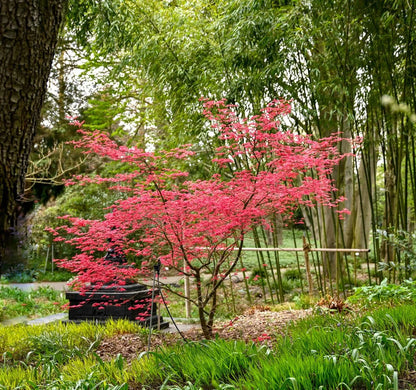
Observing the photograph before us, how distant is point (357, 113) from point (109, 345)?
151 inches

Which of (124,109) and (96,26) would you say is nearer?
(96,26)

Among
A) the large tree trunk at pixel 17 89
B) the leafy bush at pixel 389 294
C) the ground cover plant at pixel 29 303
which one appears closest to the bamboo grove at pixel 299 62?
the leafy bush at pixel 389 294

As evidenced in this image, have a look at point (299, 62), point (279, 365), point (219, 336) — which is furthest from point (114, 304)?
point (299, 62)

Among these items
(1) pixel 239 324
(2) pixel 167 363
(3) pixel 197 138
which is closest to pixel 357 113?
(3) pixel 197 138

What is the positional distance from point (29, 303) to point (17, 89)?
5829 mm

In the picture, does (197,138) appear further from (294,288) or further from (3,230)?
(3,230)

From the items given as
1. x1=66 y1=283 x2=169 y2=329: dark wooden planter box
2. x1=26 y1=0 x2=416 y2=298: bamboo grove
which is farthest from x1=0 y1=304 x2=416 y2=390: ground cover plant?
x1=26 y1=0 x2=416 y2=298: bamboo grove

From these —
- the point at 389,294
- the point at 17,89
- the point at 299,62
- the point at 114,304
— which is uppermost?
the point at 299,62

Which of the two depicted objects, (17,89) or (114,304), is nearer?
(17,89)

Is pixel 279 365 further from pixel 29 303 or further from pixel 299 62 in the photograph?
pixel 29 303

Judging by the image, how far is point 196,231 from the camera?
10.7 feet

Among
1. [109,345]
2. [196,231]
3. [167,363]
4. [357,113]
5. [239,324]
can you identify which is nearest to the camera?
[167,363]

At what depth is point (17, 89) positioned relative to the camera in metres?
1.67

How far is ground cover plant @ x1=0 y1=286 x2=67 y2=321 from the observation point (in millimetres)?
6348
